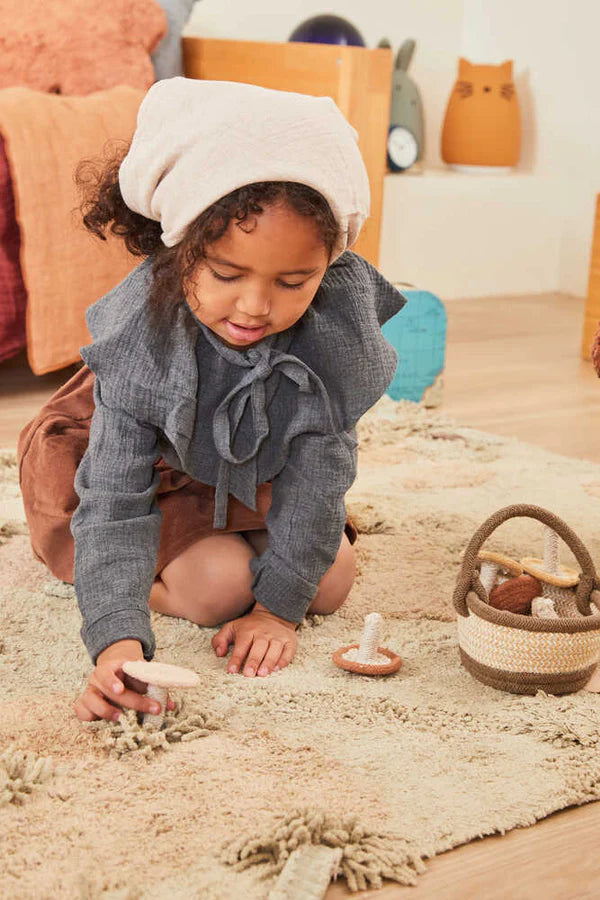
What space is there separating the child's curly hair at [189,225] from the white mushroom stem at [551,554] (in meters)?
0.36

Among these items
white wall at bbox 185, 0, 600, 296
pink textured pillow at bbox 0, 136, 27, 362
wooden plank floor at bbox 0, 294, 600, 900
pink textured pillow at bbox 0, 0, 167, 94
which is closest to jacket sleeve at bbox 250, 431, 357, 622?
wooden plank floor at bbox 0, 294, 600, 900

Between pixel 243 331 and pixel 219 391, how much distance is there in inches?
4.9

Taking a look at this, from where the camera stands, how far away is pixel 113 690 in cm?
88

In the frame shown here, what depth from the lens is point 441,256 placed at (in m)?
3.15

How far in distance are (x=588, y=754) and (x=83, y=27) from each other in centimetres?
194

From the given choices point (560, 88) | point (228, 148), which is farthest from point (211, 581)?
point (560, 88)

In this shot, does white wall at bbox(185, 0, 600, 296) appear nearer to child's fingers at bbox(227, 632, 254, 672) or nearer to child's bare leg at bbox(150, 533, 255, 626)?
child's bare leg at bbox(150, 533, 255, 626)

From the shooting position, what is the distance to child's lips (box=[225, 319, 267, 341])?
0.91 metres

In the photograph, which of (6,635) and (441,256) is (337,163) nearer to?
(6,635)

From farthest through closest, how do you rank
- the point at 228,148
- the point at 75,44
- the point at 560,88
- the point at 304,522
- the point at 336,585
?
the point at 560,88, the point at 75,44, the point at 336,585, the point at 304,522, the point at 228,148

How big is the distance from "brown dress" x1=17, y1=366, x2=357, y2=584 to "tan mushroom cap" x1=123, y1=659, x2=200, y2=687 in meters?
0.27

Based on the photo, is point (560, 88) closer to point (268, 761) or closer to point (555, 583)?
point (555, 583)

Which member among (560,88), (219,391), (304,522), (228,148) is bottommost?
(304,522)

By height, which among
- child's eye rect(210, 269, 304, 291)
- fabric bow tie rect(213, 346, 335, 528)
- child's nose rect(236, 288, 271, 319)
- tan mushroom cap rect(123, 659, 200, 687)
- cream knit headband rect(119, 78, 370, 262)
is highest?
cream knit headband rect(119, 78, 370, 262)
